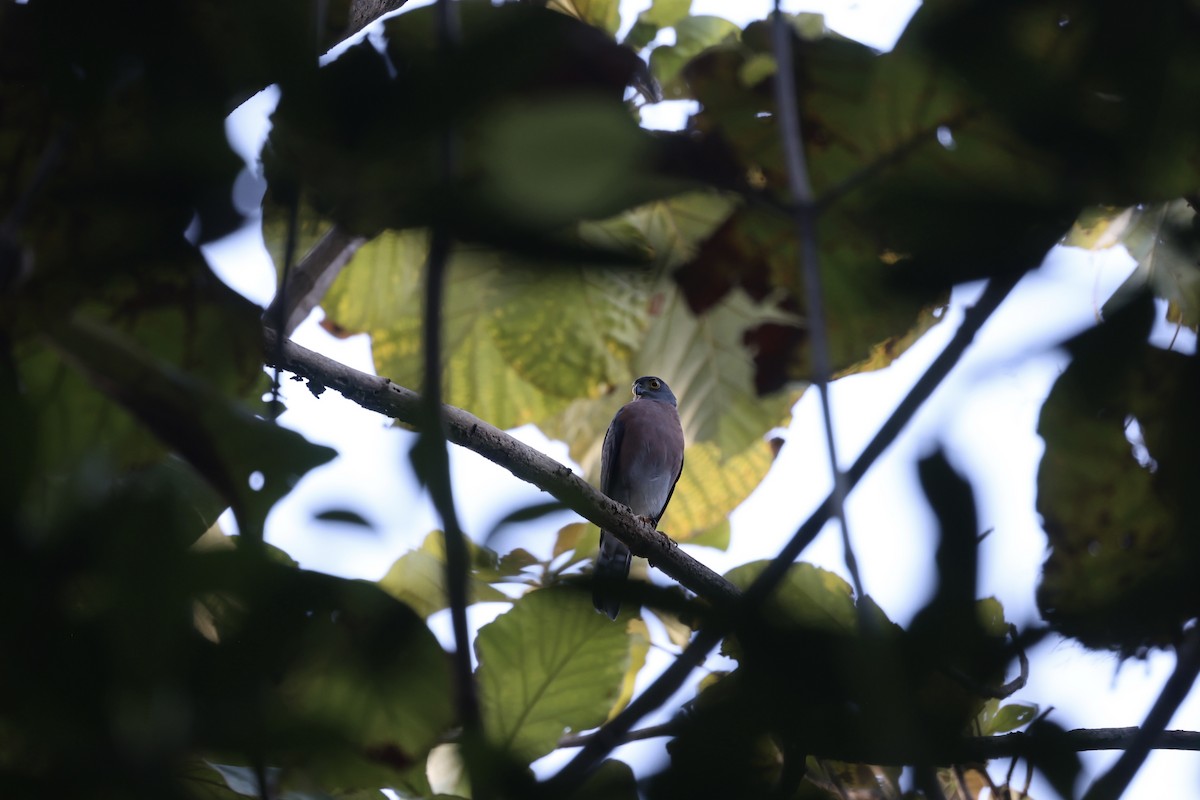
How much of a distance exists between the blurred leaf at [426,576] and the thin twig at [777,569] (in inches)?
7.3

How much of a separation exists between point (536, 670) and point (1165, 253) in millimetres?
838

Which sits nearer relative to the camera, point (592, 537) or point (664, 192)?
point (664, 192)

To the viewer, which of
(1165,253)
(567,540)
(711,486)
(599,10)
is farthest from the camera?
(711,486)

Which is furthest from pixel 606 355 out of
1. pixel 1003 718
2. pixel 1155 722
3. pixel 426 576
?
pixel 1155 722

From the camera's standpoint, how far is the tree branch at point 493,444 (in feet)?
7.28

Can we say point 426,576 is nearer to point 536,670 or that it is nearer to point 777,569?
point 536,670

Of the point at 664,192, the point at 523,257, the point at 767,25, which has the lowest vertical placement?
the point at 523,257

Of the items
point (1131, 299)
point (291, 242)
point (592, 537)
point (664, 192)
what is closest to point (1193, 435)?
point (1131, 299)

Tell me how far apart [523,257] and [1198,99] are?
51 centimetres

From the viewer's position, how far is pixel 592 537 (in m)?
3.04

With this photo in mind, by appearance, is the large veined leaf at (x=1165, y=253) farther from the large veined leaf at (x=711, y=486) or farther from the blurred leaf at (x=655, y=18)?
the large veined leaf at (x=711, y=486)

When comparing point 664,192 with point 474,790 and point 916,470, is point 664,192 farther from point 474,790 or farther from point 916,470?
point 474,790

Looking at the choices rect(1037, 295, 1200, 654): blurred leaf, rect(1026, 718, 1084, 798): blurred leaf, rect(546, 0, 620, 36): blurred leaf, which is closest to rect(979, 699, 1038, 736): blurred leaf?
rect(1037, 295, 1200, 654): blurred leaf

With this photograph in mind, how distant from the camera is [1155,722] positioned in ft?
2.34
